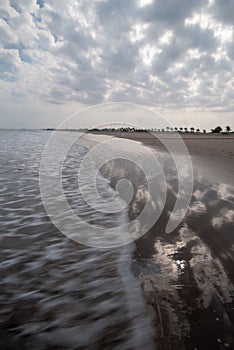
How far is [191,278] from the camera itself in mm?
2377

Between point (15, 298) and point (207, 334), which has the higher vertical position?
point (207, 334)

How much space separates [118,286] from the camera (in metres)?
2.33

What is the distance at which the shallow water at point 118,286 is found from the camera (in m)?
1.72

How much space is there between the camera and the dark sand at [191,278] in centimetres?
169

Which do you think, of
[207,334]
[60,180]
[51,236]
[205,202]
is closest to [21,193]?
[60,180]

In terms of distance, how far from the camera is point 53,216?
4.31m

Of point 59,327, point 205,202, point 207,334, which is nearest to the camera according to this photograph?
point 207,334

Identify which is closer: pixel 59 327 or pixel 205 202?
pixel 59 327

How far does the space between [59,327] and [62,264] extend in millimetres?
947

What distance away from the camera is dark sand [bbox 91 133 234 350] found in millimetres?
1688

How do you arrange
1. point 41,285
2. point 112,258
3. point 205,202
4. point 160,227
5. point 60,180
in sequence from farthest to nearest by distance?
point 60,180
point 205,202
point 160,227
point 112,258
point 41,285

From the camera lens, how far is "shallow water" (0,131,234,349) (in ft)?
5.64

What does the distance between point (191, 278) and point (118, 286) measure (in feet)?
2.52

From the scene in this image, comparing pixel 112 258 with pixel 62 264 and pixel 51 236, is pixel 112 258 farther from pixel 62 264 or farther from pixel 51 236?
pixel 51 236
